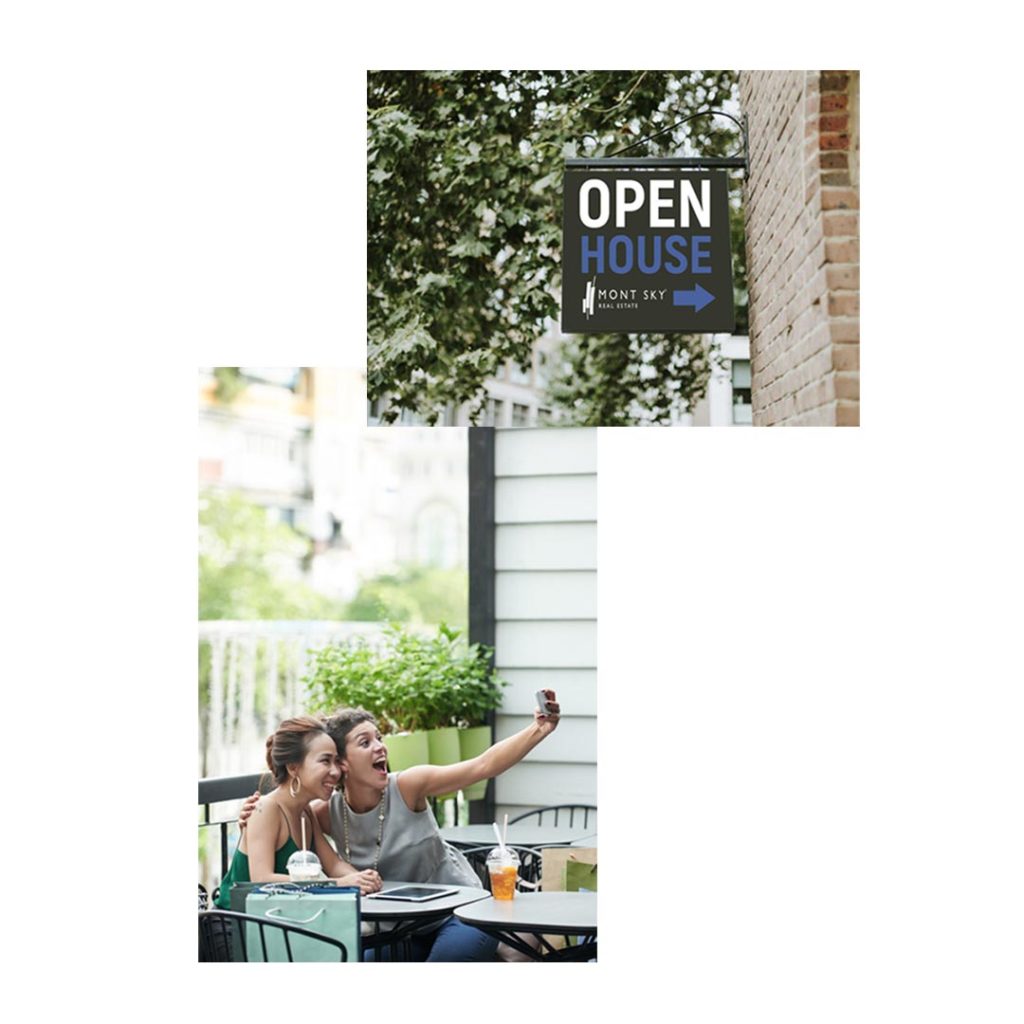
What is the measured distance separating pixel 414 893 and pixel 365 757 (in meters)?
0.43

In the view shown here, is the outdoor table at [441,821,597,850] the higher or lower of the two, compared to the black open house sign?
lower

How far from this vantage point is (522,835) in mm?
3820

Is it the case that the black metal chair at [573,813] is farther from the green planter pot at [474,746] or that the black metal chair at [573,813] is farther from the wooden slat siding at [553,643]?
the wooden slat siding at [553,643]

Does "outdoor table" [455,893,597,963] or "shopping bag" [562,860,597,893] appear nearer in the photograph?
"outdoor table" [455,893,597,963]

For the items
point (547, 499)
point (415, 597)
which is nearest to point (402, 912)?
point (415, 597)

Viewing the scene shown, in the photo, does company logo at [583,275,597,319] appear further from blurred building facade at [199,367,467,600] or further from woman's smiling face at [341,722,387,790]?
woman's smiling face at [341,722,387,790]

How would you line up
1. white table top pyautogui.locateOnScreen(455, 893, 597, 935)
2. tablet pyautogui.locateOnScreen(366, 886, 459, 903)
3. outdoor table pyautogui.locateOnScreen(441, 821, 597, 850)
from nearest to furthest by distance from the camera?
white table top pyautogui.locateOnScreen(455, 893, 597, 935) < tablet pyautogui.locateOnScreen(366, 886, 459, 903) < outdoor table pyautogui.locateOnScreen(441, 821, 597, 850)

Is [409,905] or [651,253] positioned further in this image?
[651,253]

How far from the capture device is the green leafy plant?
3.80 m

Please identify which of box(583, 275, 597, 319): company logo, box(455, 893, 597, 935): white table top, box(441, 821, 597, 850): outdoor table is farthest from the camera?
box(583, 275, 597, 319): company logo

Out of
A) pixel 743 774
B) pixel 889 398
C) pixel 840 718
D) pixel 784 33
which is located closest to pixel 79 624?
pixel 743 774

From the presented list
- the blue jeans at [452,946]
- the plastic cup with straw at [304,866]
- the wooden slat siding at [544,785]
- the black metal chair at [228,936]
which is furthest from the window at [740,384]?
the black metal chair at [228,936]

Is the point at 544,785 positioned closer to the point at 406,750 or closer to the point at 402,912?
the point at 406,750

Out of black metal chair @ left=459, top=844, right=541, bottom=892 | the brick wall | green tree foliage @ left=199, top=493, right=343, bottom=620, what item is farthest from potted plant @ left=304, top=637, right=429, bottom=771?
the brick wall
